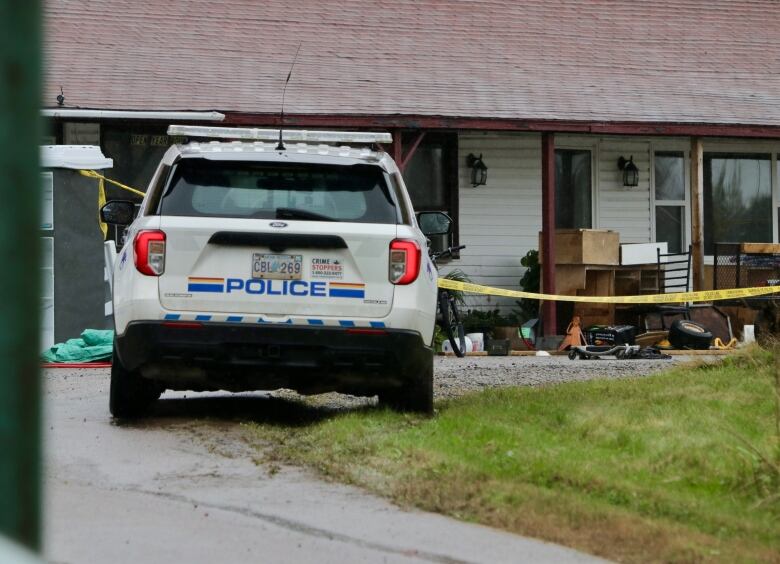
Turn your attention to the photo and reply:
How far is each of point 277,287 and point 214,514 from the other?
8.55ft

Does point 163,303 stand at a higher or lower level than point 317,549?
higher

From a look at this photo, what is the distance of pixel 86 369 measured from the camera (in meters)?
14.0

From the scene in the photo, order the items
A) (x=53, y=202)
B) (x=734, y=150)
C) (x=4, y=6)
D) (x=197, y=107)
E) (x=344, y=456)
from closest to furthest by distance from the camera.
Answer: (x=4, y=6), (x=344, y=456), (x=53, y=202), (x=197, y=107), (x=734, y=150)

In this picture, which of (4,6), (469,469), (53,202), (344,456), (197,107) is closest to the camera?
(4,6)

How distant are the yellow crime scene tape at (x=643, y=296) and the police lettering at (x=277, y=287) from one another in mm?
10347

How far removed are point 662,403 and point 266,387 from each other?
2544 millimetres

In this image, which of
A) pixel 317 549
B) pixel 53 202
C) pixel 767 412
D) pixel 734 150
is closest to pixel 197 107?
pixel 53 202

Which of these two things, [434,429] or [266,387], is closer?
→ [434,429]

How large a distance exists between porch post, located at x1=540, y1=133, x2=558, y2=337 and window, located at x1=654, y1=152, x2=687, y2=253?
3.43m

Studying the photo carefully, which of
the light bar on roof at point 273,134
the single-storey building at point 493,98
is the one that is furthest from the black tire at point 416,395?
the single-storey building at point 493,98

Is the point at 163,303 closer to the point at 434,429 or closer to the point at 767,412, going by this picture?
the point at 434,429

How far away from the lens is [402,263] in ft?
27.7

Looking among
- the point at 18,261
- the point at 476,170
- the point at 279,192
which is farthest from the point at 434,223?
the point at 476,170

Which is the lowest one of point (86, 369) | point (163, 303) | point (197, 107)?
point (86, 369)
